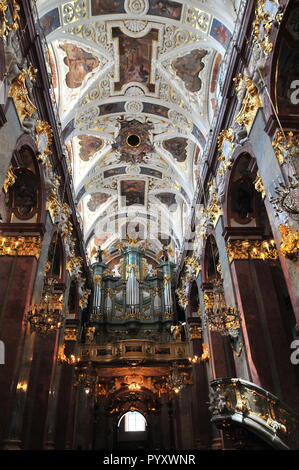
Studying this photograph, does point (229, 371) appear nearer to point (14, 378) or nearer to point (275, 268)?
point (275, 268)

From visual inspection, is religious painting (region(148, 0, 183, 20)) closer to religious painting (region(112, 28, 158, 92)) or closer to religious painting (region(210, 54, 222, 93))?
religious painting (region(112, 28, 158, 92))

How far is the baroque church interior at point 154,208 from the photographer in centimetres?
678

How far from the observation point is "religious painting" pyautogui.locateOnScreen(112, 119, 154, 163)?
1452cm

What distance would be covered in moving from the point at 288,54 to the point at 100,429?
1742 cm

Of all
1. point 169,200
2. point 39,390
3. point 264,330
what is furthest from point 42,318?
point 169,200

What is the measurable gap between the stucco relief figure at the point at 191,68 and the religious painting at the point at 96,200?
8.14 m

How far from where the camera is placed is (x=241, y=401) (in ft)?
20.0

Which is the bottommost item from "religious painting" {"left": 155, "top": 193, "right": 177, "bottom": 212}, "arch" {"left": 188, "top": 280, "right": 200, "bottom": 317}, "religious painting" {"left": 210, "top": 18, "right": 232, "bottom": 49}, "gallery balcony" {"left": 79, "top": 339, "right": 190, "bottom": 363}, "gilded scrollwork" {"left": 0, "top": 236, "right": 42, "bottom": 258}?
"gilded scrollwork" {"left": 0, "top": 236, "right": 42, "bottom": 258}

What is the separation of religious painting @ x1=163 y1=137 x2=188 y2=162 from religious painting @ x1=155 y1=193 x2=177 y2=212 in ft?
11.4

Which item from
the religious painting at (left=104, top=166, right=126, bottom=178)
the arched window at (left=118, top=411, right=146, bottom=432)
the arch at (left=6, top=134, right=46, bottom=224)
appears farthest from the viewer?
the arched window at (left=118, top=411, right=146, bottom=432)

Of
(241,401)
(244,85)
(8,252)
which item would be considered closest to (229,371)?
(241,401)

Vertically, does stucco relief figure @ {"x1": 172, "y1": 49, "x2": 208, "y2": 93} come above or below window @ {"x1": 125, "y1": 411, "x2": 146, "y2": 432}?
above

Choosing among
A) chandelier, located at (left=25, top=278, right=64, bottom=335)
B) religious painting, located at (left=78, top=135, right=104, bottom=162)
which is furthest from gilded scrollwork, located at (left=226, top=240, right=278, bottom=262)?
religious painting, located at (left=78, top=135, right=104, bottom=162)

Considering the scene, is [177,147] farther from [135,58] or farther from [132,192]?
[132,192]
